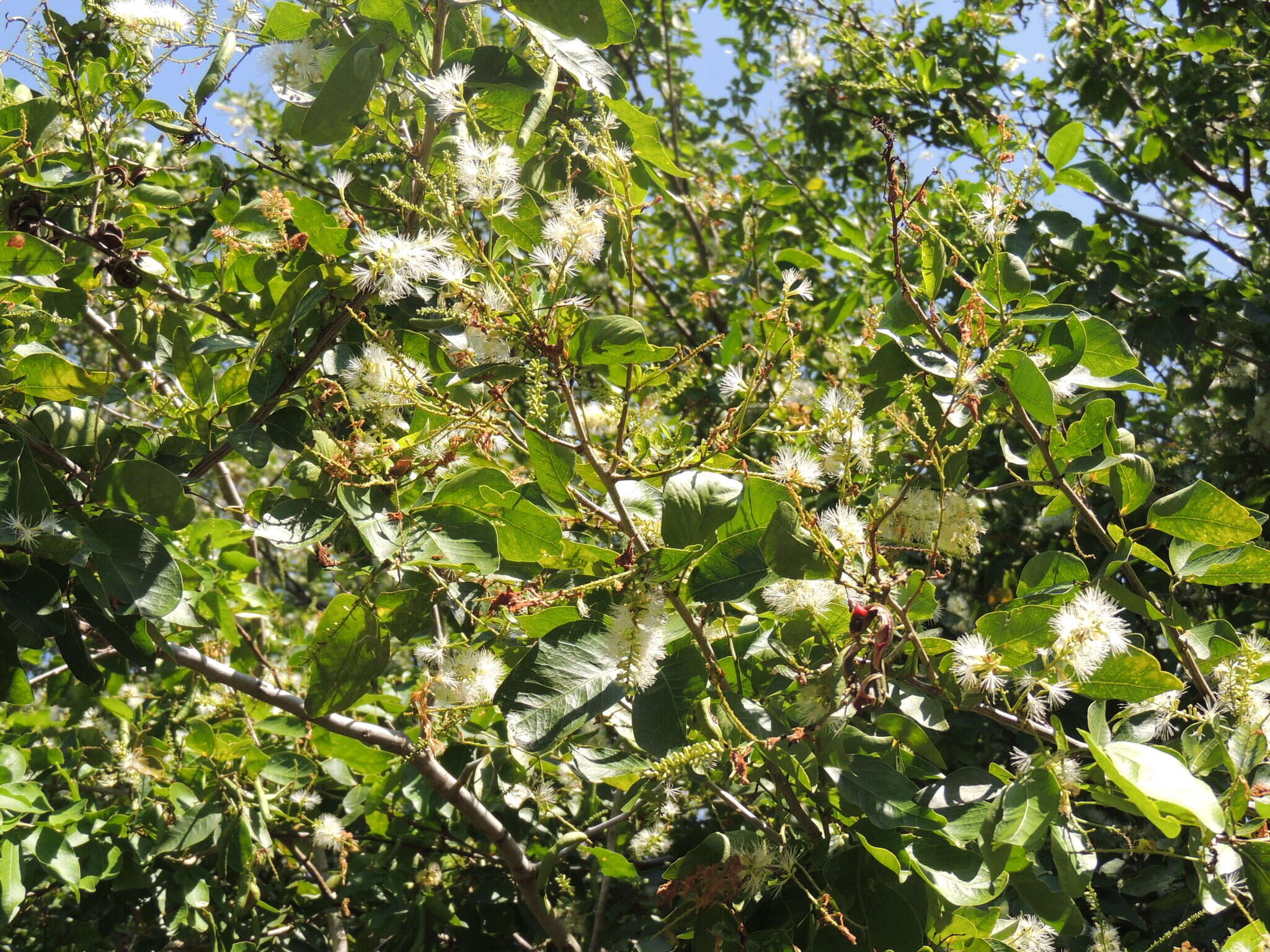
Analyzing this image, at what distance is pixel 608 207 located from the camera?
123 cm

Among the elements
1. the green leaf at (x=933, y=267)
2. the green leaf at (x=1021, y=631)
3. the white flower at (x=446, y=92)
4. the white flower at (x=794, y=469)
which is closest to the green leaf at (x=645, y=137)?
the white flower at (x=446, y=92)

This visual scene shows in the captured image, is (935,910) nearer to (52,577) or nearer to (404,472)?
(404,472)

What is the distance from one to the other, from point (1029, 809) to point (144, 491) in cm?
117

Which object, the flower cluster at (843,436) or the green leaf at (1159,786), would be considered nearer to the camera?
the green leaf at (1159,786)

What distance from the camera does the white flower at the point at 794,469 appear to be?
124cm

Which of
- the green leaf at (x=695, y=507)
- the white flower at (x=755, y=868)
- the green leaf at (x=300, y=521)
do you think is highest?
the green leaf at (x=695, y=507)

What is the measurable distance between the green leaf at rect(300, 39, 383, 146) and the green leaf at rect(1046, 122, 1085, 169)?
1191 mm

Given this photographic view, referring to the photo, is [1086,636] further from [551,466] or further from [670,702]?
[551,466]

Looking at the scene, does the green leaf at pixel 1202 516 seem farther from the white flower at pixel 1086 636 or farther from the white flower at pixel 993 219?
the white flower at pixel 993 219

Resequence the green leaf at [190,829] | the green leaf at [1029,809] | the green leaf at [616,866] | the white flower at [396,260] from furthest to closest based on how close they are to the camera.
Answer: the green leaf at [190,829]
the green leaf at [616,866]
the white flower at [396,260]
the green leaf at [1029,809]

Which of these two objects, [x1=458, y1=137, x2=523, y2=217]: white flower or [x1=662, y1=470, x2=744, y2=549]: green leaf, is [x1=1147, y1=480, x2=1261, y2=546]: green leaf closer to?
[x1=662, y1=470, x2=744, y2=549]: green leaf

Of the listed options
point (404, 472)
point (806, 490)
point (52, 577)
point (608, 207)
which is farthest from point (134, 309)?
point (806, 490)

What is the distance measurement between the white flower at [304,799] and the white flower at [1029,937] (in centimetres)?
163

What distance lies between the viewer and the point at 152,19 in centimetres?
158
